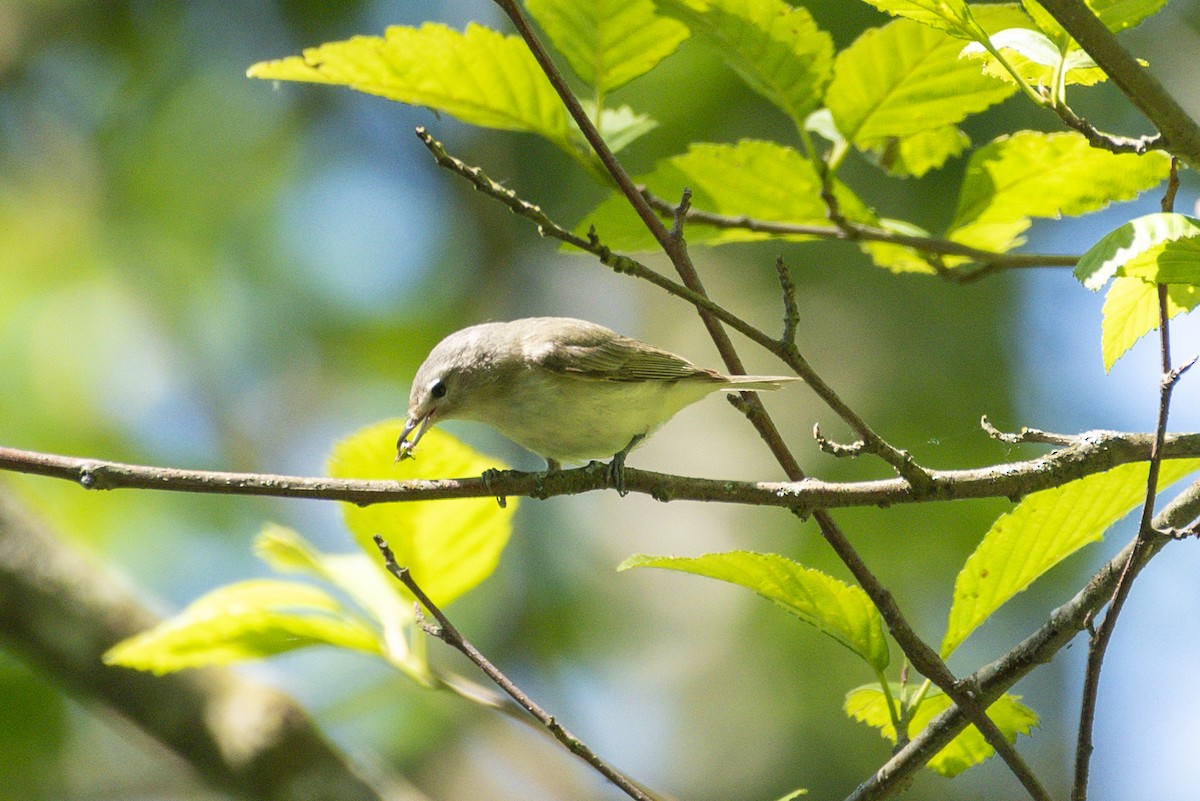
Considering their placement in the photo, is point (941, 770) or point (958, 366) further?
point (958, 366)

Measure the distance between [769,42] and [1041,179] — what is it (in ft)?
2.04

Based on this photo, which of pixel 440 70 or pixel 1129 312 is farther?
pixel 440 70

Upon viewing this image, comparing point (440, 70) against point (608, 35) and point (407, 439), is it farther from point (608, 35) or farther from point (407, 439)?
point (407, 439)

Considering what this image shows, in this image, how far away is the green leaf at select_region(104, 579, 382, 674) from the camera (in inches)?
85.3

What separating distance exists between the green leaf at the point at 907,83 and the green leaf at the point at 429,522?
3.40 ft

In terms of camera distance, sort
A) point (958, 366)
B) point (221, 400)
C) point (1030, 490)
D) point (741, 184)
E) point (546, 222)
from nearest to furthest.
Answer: point (546, 222), point (1030, 490), point (741, 184), point (958, 366), point (221, 400)

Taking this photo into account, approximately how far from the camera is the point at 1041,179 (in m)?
2.16

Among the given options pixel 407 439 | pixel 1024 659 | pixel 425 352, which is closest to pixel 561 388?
pixel 407 439

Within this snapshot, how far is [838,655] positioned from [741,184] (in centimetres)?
516

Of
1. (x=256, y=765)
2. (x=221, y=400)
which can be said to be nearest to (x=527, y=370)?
(x=256, y=765)

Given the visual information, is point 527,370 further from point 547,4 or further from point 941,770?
point 941,770

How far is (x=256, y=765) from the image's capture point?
11.4 feet

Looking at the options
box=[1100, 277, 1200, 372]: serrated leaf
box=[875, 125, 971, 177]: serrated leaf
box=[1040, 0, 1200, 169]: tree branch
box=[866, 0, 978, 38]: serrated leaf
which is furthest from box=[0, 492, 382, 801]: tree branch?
box=[1040, 0, 1200, 169]: tree branch

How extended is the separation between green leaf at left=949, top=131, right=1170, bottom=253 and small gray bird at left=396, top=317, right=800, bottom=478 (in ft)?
3.75
